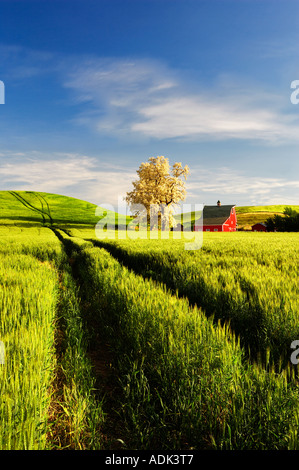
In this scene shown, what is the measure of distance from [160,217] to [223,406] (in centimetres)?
4722

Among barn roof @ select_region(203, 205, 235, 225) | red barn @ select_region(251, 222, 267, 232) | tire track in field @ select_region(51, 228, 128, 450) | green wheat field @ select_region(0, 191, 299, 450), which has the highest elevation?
barn roof @ select_region(203, 205, 235, 225)

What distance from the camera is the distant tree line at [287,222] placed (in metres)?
59.6

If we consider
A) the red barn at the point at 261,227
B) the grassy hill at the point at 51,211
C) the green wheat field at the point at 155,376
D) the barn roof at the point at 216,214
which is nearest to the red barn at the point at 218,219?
the barn roof at the point at 216,214

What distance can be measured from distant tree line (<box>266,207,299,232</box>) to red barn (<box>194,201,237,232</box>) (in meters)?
12.7

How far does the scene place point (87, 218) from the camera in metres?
78.8

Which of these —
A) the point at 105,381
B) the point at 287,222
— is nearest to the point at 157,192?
the point at 287,222

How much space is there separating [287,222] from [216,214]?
69.5 feet

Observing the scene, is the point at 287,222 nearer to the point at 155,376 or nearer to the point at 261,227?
the point at 261,227

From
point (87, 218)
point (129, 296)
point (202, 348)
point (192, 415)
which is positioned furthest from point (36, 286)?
point (87, 218)

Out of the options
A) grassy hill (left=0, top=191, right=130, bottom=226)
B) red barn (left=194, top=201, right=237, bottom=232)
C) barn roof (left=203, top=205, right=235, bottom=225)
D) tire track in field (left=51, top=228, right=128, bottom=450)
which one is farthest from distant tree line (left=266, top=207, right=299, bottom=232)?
tire track in field (left=51, top=228, right=128, bottom=450)

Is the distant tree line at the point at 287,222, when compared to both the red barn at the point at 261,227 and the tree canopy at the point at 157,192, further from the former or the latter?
the tree canopy at the point at 157,192

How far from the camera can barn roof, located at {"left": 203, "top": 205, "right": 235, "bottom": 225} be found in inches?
2975

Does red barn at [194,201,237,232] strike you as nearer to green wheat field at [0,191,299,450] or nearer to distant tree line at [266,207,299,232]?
distant tree line at [266,207,299,232]
